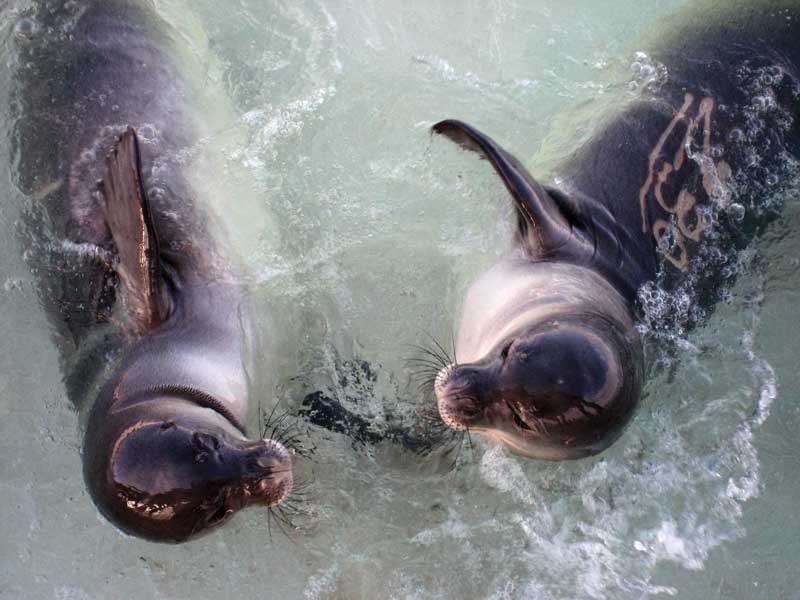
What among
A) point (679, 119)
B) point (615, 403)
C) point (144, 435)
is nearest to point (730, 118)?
point (679, 119)

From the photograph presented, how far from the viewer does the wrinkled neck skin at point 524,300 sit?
147 inches

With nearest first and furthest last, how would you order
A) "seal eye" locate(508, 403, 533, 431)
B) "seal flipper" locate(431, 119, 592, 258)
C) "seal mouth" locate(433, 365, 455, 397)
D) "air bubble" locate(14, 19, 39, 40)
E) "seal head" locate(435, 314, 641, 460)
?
1. "seal head" locate(435, 314, 641, 460)
2. "seal eye" locate(508, 403, 533, 431)
3. "seal mouth" locate(433, 365, 455, 397)
4. "seal flipper" locate(431, 119, 592, 258)
5. "air bubble" locate(14, 19, 39, 40)

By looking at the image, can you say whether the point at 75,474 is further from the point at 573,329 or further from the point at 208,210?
the point at 573,329

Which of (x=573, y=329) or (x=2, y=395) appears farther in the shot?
(x=2, y=395)

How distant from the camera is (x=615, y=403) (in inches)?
130

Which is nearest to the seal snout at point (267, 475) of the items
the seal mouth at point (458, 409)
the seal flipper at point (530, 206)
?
the seal mouth at point (458, 409)

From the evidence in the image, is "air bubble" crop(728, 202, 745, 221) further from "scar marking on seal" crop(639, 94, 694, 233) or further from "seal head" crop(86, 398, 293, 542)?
"seal head" crop(86, 398, 293, 542)

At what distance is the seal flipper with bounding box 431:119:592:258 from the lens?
12.9 feet

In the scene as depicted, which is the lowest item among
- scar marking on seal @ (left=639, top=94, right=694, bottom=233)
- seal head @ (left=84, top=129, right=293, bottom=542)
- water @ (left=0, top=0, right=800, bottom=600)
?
water @ (left=0, top=0, right=800, bottom=600)

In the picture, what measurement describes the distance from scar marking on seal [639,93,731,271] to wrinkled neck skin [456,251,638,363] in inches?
17.6

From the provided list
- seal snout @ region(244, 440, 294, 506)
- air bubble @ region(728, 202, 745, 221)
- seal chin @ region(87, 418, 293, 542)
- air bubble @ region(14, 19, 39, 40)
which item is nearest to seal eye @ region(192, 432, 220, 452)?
seal chin @ region(87, 418, 293, 542)

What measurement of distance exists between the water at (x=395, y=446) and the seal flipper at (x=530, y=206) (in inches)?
13.4

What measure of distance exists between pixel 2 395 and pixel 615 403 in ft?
10.9

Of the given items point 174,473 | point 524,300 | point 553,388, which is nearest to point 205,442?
point 174,473
